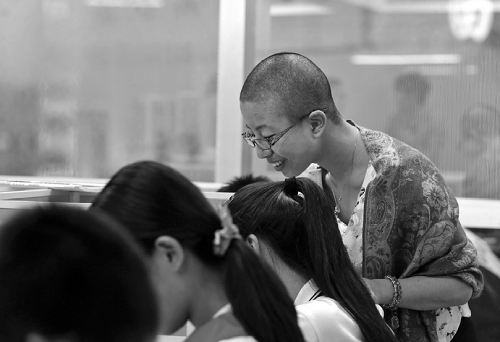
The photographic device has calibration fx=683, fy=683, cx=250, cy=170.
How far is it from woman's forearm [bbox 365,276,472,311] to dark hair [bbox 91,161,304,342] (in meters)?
0.58

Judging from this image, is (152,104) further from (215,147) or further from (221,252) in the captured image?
(221,252)

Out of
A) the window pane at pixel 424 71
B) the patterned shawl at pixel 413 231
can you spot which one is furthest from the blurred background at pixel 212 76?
the patterned shawl at pixel 413 231

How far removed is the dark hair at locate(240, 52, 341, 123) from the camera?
64.1 inches

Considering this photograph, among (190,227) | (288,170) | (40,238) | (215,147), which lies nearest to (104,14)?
(215,147)

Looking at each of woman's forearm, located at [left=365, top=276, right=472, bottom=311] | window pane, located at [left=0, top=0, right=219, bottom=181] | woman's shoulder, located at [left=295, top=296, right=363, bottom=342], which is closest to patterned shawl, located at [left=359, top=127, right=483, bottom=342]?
woman's forearm, located at [left=365, top=276, right=472, bottom=311]

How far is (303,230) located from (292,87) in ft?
1.54

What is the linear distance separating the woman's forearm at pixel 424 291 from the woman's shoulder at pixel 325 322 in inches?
12.5

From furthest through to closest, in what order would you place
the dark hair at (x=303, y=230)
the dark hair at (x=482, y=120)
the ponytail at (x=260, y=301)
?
the dark hair at (x=482, y=120)
the dark hair at (x=303, y=230)
the ponytail at (x=260, y=301)

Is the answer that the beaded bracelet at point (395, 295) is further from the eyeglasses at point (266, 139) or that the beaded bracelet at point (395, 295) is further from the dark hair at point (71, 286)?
the dark hair at point (71, 286)

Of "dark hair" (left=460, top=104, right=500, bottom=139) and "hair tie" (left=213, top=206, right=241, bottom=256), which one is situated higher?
"dark hair" (left=460, top=104, right=500, bottom=139)

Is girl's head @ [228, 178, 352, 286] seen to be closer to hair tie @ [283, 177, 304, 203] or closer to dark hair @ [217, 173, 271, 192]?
hair tie @ [283, 177, 304, 203]

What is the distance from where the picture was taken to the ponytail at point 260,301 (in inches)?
35.9

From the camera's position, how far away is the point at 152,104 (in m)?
3.39

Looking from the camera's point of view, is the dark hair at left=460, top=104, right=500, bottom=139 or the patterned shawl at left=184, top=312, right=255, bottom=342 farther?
the dark hair at left=460, top=104, right=500, bottom=139
